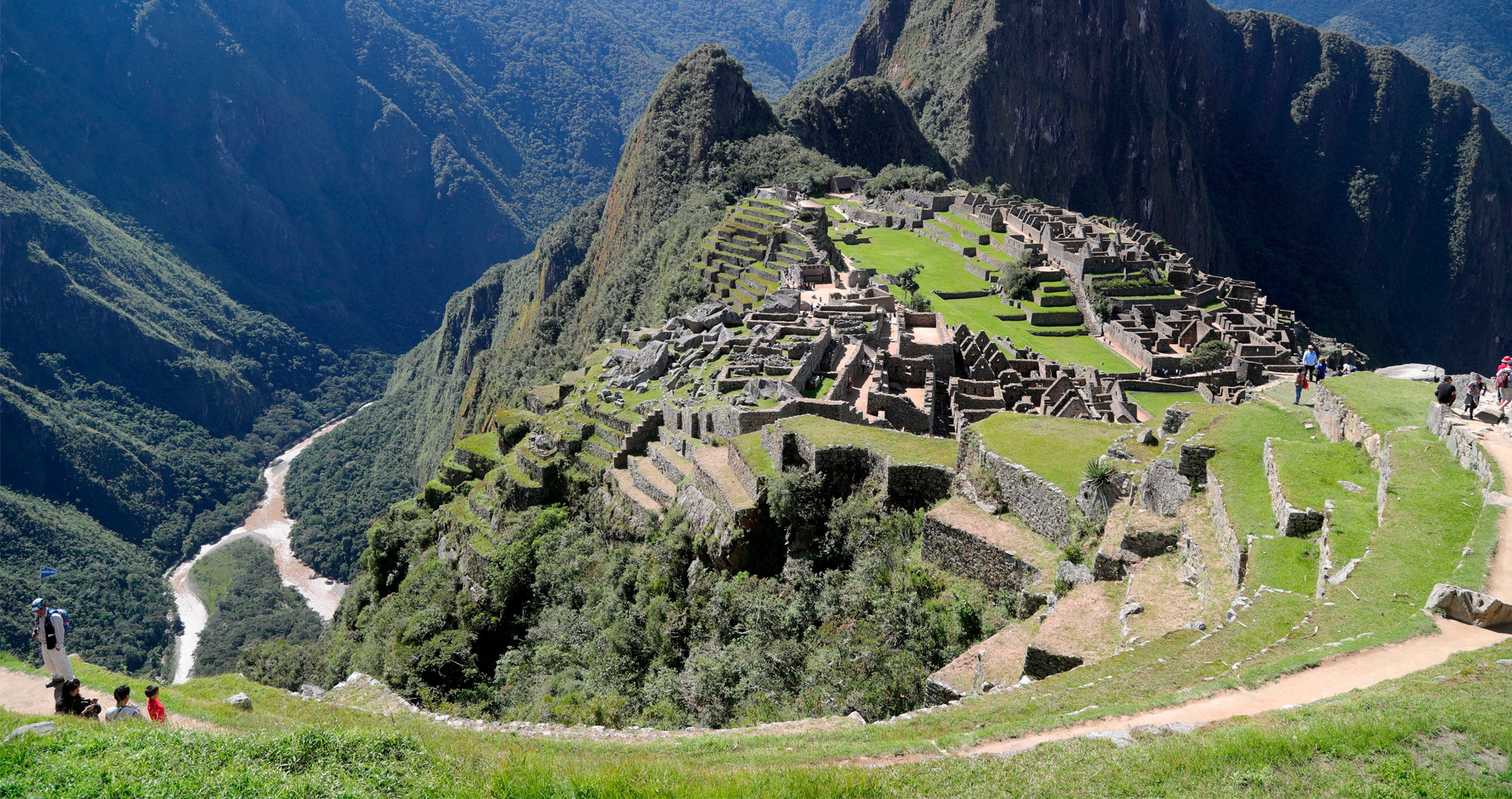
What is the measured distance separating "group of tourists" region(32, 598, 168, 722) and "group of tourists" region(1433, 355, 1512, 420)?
17.5 m

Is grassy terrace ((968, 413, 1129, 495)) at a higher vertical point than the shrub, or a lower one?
higher

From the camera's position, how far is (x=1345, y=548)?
1027cm

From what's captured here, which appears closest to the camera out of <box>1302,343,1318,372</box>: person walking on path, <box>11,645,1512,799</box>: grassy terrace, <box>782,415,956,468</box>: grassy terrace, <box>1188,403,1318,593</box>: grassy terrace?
<box>11,645,1512,799</box>: grassy terrace

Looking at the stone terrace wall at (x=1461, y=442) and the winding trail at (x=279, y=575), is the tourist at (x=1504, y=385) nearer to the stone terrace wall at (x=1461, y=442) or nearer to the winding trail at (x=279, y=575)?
the stone terrace wall at (x=1461, y=442)

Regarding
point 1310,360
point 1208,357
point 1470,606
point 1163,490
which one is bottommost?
point 1208,357

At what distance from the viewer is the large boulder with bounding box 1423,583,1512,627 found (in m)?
8.39

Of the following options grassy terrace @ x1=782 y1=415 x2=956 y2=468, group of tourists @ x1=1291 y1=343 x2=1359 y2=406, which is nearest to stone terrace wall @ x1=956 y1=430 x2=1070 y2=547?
grassy terrace @ x1=782 y1=415 x2=956 y2=468

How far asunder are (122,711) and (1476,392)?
60.5ft

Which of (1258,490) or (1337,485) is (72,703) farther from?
(1337,485)

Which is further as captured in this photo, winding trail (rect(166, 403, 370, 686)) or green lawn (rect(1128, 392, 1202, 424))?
winding trail (rect(166, 403, 370, 686))

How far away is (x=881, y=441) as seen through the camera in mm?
17500

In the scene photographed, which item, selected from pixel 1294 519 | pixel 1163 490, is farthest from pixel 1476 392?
pixel 1163 490

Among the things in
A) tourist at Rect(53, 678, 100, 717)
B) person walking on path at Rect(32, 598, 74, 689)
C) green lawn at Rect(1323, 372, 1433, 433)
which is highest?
person walking on path at Rect(32, 598, 74, 689)

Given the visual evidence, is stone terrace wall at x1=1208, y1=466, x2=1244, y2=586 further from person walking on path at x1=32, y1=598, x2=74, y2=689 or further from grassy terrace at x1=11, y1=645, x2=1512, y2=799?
person walking on path at x1=32, y1=598, x2=74, y2=689
